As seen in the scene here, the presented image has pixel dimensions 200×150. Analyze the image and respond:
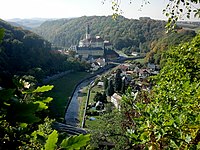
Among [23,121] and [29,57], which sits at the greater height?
[23,121]

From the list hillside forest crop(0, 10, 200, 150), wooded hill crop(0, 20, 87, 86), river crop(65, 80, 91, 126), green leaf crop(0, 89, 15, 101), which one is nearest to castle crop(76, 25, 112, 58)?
wooded hill crop(0, 20, 87, 86)

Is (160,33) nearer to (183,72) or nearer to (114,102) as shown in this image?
(114,102)

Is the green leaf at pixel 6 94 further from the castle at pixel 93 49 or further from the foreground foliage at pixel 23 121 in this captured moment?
the castle at pixel 93 49

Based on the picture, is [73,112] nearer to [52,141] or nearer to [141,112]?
[141,112]

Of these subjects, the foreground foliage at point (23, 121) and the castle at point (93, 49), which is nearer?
the foreground foliage at point (23, 121)

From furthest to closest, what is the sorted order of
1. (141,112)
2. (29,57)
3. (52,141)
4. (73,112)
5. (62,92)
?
(29,57), (62,92), (73,112), (141,112), (52,141)

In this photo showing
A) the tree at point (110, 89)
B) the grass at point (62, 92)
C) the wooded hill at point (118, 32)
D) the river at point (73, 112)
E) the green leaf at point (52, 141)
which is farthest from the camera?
the wooded hill at point (118, 32)

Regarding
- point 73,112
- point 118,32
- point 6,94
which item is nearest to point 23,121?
point 6,94

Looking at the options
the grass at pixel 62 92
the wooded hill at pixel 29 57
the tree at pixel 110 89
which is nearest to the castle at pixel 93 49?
the wooded hill at pixel 29 57
